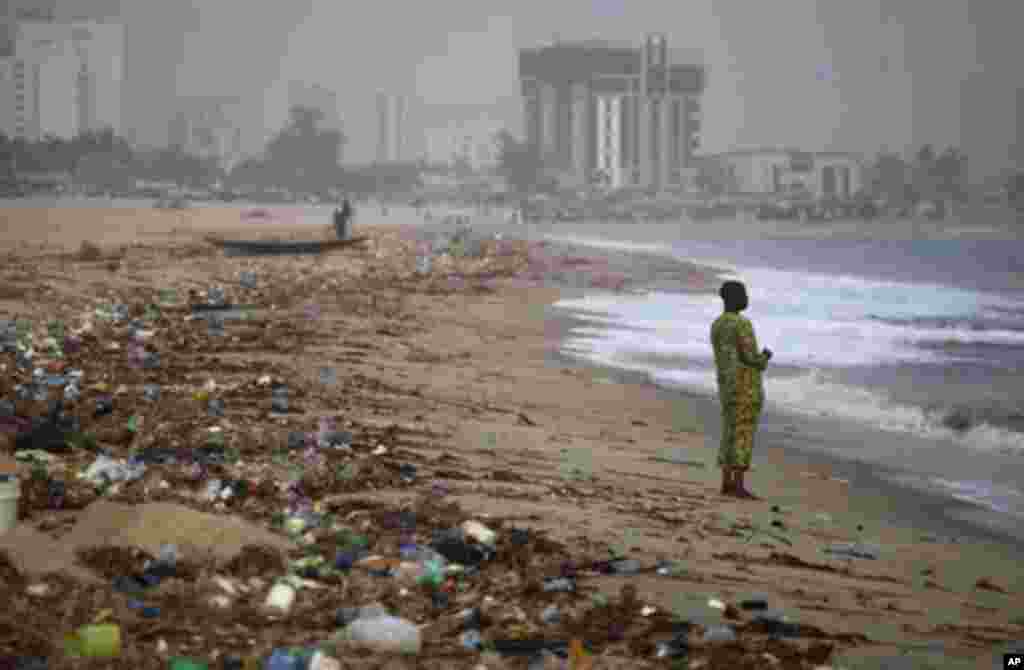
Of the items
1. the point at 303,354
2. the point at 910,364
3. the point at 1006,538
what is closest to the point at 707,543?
the point at 1006,538

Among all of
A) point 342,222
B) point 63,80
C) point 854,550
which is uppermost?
point 63,80

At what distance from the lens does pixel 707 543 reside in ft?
21.8

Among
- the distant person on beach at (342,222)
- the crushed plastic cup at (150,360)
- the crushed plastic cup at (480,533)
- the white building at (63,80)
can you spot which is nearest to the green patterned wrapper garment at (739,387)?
the crushed plastic cup at (480,533)

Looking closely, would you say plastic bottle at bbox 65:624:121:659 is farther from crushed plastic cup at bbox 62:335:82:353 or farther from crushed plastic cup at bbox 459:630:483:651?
crushed plastic cup at bbox 62:335:82:353

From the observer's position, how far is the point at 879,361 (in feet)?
62.2

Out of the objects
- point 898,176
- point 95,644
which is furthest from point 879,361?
point 898,176

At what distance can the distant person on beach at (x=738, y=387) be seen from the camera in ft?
26.5

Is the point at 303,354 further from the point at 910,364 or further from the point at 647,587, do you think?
the point at 910,364

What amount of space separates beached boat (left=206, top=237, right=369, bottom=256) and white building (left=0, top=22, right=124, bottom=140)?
80452mm

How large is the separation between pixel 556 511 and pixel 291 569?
6.51ft

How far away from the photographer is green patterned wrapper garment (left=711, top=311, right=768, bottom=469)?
8.07m

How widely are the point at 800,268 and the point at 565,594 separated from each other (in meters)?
48.8

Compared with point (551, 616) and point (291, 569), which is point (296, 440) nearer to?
point (291, 569)

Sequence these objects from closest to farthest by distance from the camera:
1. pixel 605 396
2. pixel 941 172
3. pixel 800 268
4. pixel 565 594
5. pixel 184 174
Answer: pixel 565 594
pixel 605 396
pixel 800 268
pixel 184 174
pixel 941 172
